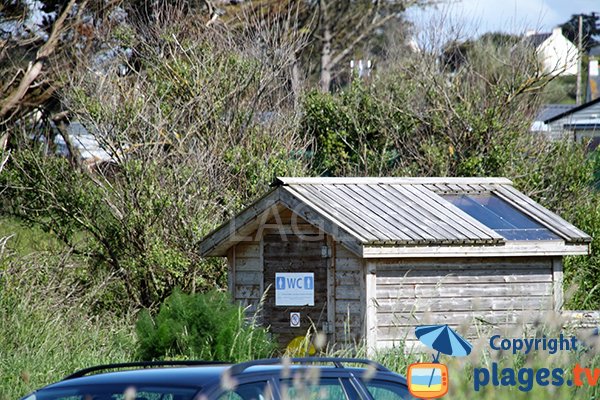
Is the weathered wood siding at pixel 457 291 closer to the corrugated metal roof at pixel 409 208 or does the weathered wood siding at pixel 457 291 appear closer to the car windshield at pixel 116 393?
the corrugated metal roof at pixel 409 208

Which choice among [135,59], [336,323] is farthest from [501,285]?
[135,59]

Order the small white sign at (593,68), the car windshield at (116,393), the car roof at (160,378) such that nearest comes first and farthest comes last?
the car windshield at (116,393) < the car roof at (160,378) < the small white sign at (593,68)

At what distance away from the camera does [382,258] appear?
1286 centimetres

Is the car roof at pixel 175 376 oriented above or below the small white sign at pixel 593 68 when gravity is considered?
below

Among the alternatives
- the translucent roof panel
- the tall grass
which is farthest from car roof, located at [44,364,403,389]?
the translucent roof panel

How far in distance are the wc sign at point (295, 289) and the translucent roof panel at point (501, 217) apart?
253cm

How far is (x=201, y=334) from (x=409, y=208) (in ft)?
12.6

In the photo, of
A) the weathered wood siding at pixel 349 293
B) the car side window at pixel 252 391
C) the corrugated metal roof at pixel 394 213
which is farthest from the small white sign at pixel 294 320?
the car side window at pixel 252 391

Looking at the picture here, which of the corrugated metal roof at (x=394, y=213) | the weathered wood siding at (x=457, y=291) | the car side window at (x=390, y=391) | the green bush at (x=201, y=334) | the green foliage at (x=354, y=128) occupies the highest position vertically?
the green foliage at (x=354, y=128)

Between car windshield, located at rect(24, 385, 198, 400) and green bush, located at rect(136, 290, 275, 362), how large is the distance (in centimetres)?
552

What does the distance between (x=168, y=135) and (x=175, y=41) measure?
2883 millimetres

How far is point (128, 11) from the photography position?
24641 mm

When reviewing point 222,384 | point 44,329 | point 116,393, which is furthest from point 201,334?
point 222,384

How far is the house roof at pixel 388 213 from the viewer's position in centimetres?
1294
